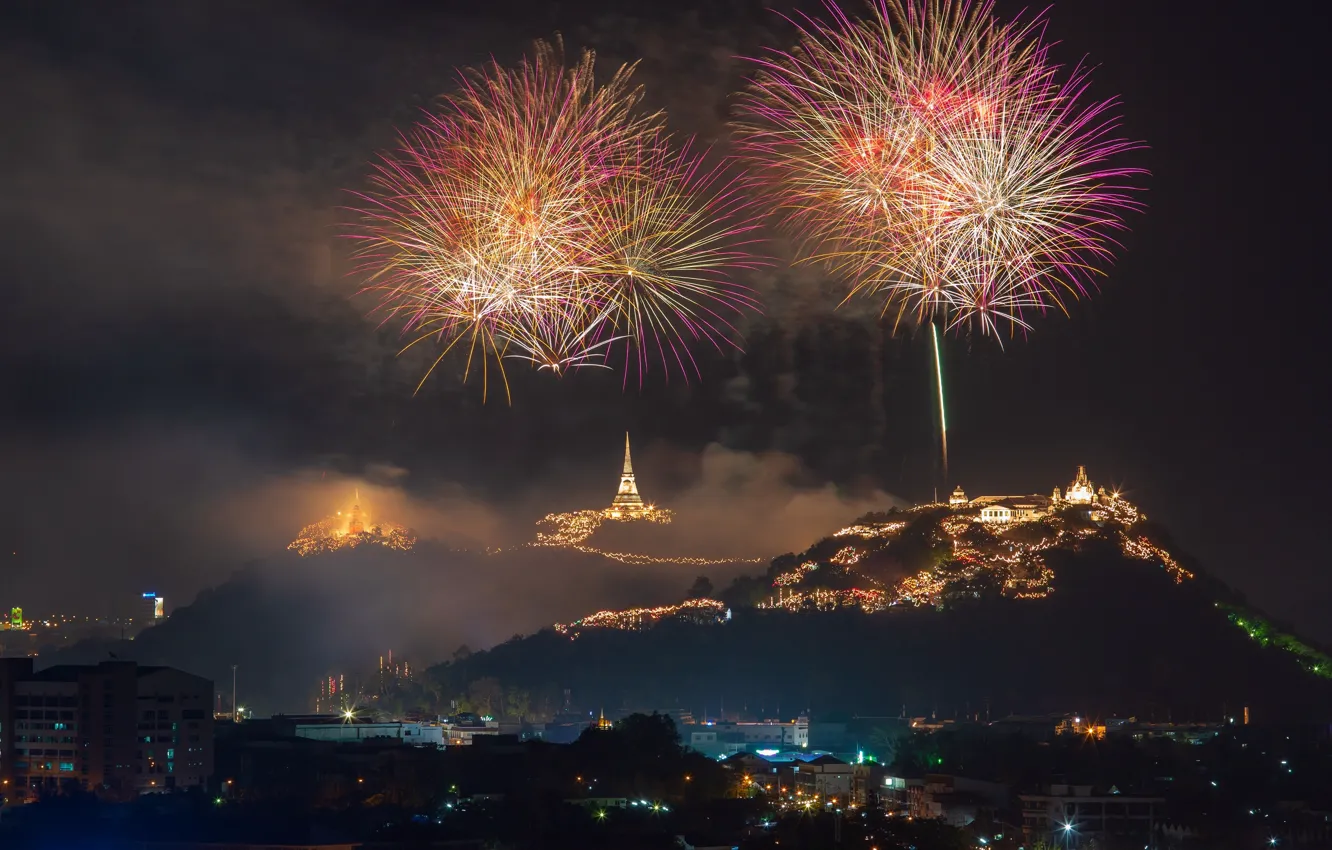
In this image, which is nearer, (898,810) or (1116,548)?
(898,810)

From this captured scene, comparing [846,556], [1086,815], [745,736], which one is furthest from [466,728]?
[1086,815]

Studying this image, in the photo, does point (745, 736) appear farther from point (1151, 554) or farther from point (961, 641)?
point (1151, 554)

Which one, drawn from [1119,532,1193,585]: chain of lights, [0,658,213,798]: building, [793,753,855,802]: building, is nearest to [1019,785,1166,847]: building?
[793,753,855,802]: building

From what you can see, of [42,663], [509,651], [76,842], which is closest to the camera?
[76,842]

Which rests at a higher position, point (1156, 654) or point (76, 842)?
point (1156, 654)

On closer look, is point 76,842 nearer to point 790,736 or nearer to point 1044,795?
point 1044,795

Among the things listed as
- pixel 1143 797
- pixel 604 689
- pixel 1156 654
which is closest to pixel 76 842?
pixel 1143 797
